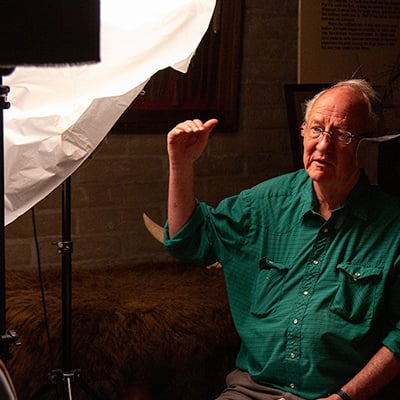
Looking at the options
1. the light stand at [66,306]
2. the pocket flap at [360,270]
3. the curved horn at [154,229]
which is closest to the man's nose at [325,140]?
the pocket flap at [360,270]

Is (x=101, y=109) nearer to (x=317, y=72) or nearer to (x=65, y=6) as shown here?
(x=65, y=6)

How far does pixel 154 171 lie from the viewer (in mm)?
2932

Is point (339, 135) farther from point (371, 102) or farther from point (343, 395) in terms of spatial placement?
point (343, 395)

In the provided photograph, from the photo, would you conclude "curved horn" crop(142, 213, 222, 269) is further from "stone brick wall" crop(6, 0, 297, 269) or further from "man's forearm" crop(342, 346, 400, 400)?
"man's forearm" crop(342, 346, 400, 400)

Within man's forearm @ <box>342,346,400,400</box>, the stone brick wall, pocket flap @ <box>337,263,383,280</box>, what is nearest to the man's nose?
pocket flap @ <box>337,263,383,280</box>

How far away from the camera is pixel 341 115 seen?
1860mm

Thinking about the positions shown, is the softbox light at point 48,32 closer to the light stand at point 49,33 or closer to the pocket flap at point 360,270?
the light stand at point 49,33

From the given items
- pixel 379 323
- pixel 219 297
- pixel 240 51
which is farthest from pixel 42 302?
pixel 240 51

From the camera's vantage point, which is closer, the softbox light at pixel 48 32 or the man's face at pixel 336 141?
the softbox light at pixel 48 32

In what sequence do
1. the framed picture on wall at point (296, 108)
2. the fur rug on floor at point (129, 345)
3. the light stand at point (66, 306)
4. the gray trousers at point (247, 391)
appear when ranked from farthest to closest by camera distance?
the framed picture on wall at point (296, 108)
the fur rug on floor at point (129, 345)
the light stand at point (66, 306)
the gray trousers at point (247, 391)

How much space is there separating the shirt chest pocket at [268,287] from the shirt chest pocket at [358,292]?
15 centimetres

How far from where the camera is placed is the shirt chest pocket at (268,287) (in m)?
1.86

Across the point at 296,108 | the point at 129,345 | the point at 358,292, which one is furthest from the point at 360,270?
the point at 296,108

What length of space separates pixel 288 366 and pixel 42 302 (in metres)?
0.86
